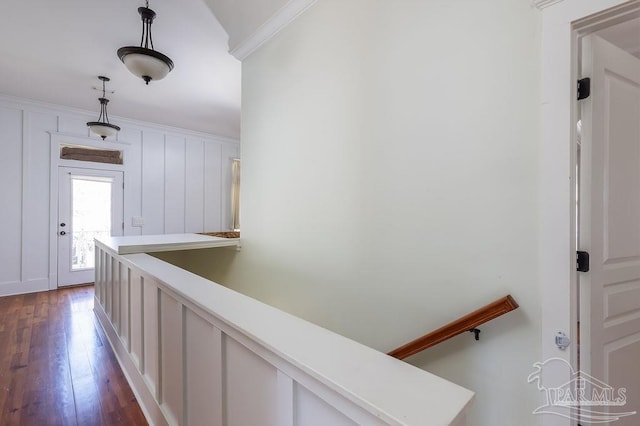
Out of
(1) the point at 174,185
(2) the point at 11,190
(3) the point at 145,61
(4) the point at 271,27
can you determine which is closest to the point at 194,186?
(1) the point at 174,185

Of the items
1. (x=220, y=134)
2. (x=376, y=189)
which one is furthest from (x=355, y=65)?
(x=220, y=134)

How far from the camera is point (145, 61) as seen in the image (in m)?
2.27

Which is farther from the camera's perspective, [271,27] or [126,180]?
[126,180]

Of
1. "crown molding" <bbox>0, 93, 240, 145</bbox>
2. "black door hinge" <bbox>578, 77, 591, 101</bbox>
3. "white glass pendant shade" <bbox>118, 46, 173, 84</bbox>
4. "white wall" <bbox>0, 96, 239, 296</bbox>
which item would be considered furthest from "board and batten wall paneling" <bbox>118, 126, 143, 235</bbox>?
"black door hinge" <bbox>578, 77, 591, 101</bbox>

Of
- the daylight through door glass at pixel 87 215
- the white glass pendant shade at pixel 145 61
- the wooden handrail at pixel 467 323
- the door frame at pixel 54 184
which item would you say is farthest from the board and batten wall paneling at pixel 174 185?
the wooden handrail at pixel 467 323

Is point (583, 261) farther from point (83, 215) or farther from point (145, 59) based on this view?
point (83, 215)

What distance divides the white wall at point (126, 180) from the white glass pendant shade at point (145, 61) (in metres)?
3.53

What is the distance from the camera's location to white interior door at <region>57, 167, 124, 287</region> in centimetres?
476

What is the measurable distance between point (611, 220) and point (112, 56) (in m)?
4.43

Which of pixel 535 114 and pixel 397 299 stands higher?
pixel 535 114

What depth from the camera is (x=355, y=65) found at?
1.95 metres

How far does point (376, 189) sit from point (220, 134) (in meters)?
5.55

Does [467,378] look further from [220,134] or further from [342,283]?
[220,134]

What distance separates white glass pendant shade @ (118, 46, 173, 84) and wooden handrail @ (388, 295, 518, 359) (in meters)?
2.69
